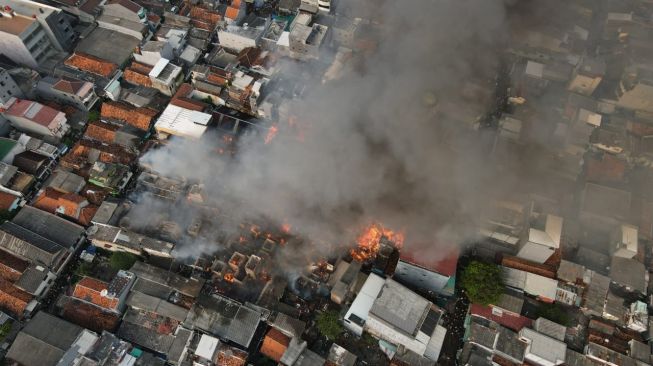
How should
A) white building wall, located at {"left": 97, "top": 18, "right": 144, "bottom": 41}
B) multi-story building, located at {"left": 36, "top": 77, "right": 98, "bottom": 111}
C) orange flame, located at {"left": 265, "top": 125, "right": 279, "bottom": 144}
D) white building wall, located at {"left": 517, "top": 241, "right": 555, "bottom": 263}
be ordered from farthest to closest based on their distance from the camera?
1. white building wall, located at {"left": 97, "top": 18, "right": 144, "bottom": 41}
2. multi-story building, located at {"left": 36, "top": 77, "right": 98, "bottom": 111}
3. orange flame, located at {"left": 265, "top": 125, "right": 279, "bottom": 144}
4. white building wall, located at {"left": 517, "top": 241, "right": 555, "bottom": 263}

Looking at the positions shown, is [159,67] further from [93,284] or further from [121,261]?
[93,284]

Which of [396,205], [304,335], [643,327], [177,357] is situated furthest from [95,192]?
[643,327]

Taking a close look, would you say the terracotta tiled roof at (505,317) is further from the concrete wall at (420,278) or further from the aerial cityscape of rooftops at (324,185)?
the concrete wall at (420,278)

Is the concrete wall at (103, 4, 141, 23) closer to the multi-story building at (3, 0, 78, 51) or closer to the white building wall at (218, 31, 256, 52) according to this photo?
the multi-story building at (3, 0, 78, 51)

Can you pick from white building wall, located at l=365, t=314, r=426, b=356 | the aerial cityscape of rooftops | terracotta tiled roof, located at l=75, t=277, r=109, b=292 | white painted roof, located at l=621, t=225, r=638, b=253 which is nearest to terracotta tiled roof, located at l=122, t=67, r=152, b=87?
the aerial cityscape of rooftops

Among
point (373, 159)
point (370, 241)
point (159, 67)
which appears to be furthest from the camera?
point (159, 67)

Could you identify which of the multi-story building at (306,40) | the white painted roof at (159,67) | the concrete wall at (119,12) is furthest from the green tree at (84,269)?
the concrete wall at (119,12)

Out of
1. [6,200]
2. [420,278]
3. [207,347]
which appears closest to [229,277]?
[207,347]
